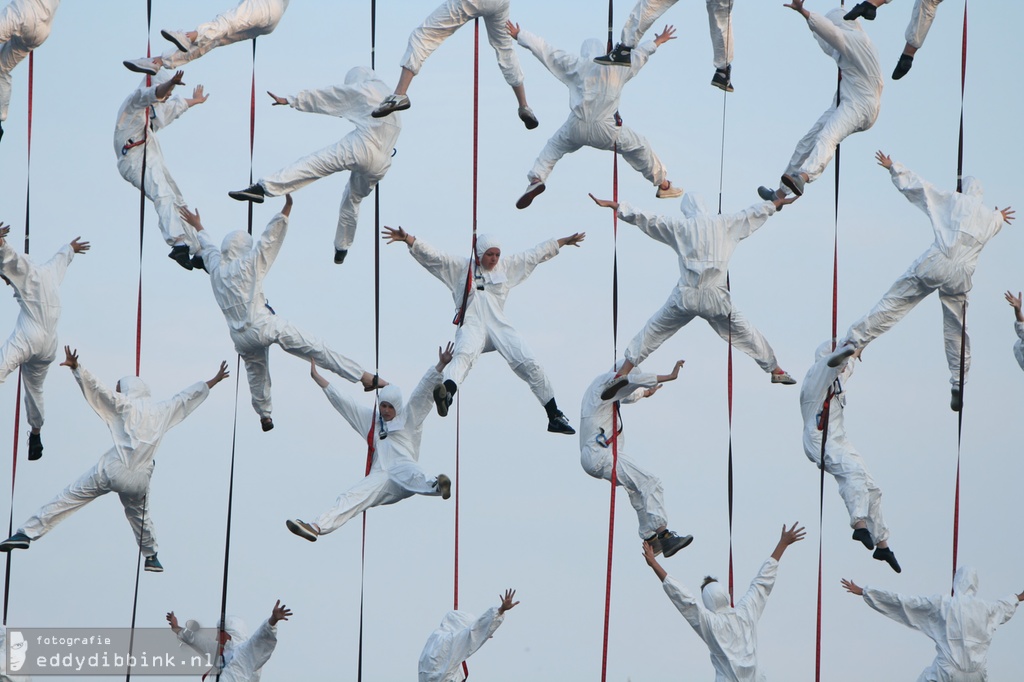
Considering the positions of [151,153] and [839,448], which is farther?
[151,153]

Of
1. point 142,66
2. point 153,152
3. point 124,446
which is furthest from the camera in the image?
point 153,152

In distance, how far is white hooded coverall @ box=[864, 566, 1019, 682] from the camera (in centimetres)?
1783

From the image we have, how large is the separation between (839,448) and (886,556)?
107 cm

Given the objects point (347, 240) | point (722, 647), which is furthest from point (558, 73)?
point (722, 647)

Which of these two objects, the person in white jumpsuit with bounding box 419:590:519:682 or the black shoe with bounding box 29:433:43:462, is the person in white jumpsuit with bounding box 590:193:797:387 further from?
the black shoe with bounding box 29:433:43:462

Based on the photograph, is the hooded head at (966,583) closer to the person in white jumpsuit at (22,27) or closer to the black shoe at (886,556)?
the black shoe at (886,556)

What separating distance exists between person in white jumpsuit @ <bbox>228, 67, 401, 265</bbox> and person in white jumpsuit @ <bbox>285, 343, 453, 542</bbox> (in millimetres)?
1798

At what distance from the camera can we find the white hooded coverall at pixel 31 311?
19.8 metres

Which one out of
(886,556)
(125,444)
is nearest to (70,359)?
(125,444)

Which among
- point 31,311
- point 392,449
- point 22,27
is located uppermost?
point 22,27

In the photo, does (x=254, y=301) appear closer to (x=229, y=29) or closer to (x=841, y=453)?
(x=229, y=29)

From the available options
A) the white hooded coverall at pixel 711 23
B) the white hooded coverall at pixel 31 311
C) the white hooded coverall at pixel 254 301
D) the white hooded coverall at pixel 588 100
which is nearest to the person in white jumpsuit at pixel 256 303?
the white hooded coverall at pixel 254 301

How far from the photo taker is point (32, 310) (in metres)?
19.9

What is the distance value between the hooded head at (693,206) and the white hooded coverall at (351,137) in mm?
2662
